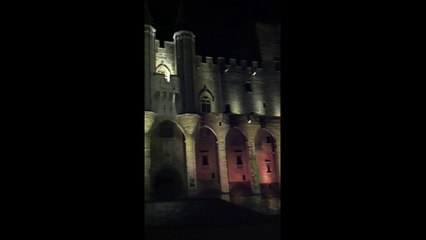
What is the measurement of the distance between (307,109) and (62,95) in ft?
7.36

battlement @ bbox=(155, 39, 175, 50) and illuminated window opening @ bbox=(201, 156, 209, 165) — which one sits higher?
battlement @ bbox=(155, 39, 175, 50)

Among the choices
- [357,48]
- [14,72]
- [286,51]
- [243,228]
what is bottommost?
[243,228]

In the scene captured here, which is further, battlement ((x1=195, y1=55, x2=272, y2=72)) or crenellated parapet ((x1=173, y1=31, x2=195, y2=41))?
battlement ((x1=195, y1=55, x2=272, y2=72))

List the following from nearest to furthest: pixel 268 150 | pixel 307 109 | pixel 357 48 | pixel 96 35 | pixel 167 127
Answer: pixel 357 48 → pixel 96 35 → pixel 307 109 → pixel 167 127 → pixel 268 150

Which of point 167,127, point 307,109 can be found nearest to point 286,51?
point 307,109

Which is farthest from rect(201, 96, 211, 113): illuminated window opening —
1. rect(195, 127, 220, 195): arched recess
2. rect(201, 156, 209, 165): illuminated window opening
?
rect(201, 156, 209, 165): illuminated window opening

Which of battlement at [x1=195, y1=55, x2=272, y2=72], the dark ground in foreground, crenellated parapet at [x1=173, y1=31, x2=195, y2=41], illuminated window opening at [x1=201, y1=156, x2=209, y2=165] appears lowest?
the dark ground in foreground

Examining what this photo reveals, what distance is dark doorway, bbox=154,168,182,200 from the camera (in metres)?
27.8

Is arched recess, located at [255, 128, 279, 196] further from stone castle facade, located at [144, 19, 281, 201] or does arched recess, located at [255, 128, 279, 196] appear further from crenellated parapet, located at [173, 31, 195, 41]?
crenellated parapet, located at [173, 31, 195, 41]

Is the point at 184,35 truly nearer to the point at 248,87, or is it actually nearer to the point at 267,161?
the point at 248,87

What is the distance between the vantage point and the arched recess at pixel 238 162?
32.1m

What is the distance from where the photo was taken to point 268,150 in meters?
34.9

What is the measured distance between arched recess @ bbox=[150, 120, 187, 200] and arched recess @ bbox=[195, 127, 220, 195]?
2.22 metres

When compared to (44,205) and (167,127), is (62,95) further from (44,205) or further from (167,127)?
(167,127)
